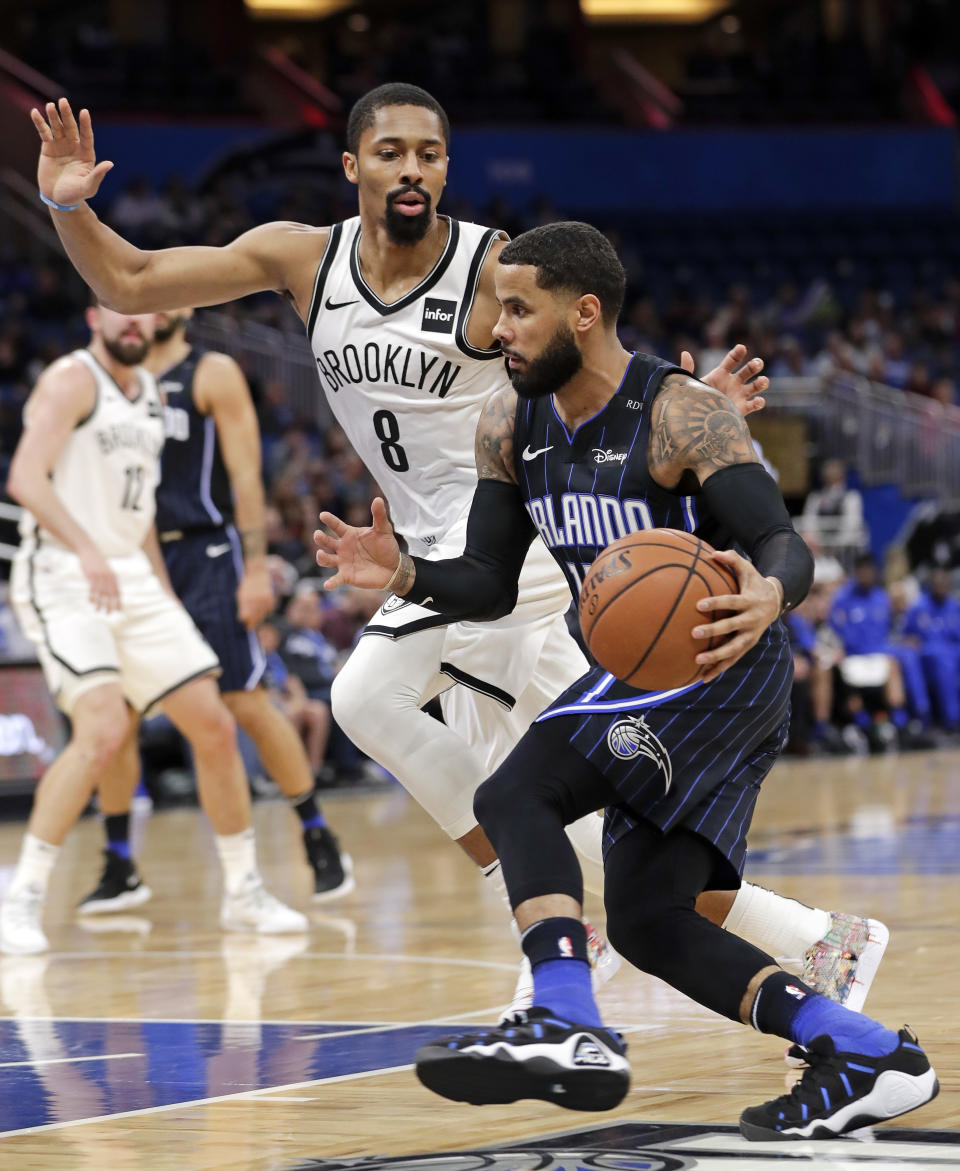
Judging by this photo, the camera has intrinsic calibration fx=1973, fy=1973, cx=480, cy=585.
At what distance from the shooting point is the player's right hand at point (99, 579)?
23.1ft

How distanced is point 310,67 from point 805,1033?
1029 inches

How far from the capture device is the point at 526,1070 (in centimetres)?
329

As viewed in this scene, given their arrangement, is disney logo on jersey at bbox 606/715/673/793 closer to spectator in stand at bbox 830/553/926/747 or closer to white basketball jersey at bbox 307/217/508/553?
white basketball jersey at bbox 307/217/508/553

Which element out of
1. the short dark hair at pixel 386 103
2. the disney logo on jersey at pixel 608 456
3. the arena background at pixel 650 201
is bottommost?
the disney logo on jersey at pixel 608 456

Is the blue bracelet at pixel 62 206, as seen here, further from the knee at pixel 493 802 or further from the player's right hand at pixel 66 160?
the knee at pixel 493 802

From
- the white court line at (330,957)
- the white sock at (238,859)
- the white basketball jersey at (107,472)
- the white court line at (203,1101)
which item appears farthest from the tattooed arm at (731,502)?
the white basketball jersey at (107,472)

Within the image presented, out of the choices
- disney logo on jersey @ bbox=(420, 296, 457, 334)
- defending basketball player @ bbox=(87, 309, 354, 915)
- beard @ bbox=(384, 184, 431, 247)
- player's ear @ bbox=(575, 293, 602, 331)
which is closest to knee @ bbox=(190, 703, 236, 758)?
defending basketball player @ bbox=(87, 309, 354, 915)

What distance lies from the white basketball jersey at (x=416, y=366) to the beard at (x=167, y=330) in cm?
266

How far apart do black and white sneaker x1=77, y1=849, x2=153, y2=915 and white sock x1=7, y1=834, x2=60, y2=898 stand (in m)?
0.82

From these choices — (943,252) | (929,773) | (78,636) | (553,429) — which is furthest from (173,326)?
(943,252)

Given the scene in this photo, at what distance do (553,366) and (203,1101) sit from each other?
1.72 metres

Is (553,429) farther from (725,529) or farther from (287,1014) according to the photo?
(287,1014)

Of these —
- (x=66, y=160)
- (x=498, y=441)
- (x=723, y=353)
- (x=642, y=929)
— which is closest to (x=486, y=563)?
(x=498, y=441)

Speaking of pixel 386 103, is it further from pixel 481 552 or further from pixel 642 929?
pixel 642 929
